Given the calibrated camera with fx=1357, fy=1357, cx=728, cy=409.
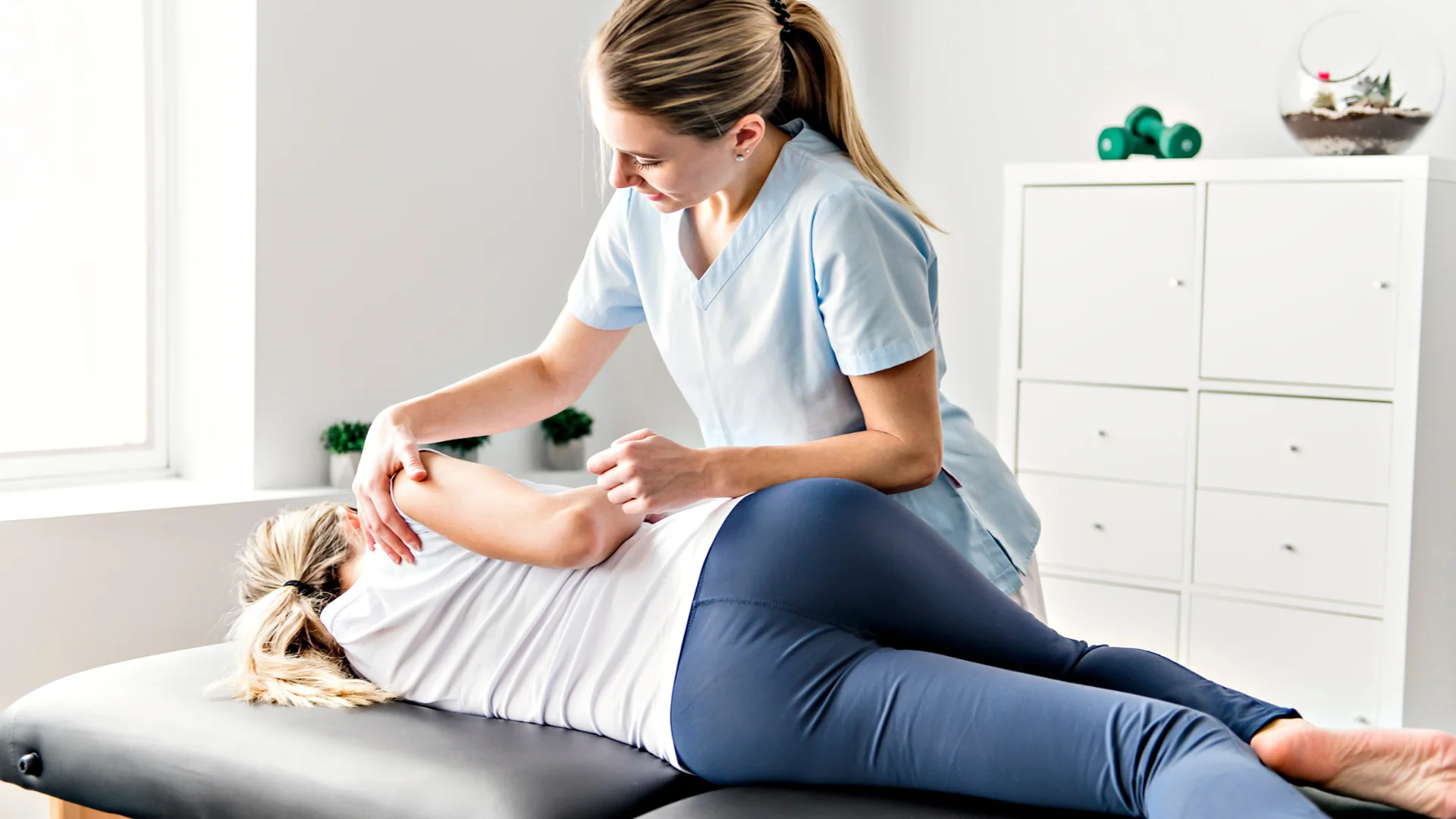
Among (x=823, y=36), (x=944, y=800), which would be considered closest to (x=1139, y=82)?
(x=823, y=36)

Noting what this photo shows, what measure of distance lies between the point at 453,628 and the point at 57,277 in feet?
5.19

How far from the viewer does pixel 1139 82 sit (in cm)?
330

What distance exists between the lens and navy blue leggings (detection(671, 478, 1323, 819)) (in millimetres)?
1175

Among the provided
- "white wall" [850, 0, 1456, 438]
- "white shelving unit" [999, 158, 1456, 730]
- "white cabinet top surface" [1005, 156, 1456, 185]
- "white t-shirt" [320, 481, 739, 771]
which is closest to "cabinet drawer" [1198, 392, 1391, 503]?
"white shelving unit" [999, 158, 1456, 730]

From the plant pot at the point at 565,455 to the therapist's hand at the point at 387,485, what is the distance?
1.59 m

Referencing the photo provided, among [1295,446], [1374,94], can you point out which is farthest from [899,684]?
[1374,94]

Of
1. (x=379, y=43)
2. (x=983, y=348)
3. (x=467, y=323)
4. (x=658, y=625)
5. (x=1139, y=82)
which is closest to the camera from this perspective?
(x=658, y=625)

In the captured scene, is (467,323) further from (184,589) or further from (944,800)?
(944,800)

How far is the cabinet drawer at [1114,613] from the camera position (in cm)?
288

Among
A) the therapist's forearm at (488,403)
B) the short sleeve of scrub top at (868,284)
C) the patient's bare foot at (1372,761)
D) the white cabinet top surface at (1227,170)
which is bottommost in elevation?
the patient's bare foot at (1372,761)

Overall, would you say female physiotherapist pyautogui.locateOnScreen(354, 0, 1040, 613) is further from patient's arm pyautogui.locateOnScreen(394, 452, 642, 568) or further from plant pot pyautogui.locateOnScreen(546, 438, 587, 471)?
plant pot pyautogui.locateOnScreen(546, 438, 587, 471)

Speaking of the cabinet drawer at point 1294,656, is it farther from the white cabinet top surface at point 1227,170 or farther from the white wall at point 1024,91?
the white wall at point 1024,91

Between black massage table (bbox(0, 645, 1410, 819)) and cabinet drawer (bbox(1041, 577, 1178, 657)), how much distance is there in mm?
1637

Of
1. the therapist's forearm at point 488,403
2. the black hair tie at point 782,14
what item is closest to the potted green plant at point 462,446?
the therapist's forearm at point 488,403
